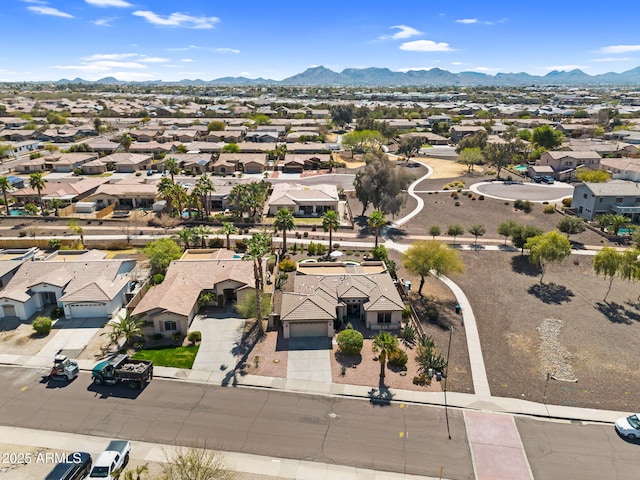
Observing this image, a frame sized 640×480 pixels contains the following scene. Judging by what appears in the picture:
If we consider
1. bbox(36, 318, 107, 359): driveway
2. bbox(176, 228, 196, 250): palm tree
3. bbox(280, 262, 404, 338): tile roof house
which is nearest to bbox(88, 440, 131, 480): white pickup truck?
bbox(36, 318, 107, 359): driveway

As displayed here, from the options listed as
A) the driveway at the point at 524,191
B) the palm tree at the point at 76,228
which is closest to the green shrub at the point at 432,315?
the palm tree at the point at 76,228

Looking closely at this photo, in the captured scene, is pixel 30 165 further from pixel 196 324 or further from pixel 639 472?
pixel 639 472

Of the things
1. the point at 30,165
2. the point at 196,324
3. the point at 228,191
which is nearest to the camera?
the point at 196,324

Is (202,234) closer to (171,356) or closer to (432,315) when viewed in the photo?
(171,356)

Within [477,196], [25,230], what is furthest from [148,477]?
[477,196]

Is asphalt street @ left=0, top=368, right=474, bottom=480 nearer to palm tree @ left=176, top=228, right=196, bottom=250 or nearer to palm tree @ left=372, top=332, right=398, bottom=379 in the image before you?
palm tree @ left=372, top=332, right=398, bottom=379

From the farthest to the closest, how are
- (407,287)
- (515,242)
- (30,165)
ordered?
1. (30,165)
2. (515,242)
3. (407,287)
